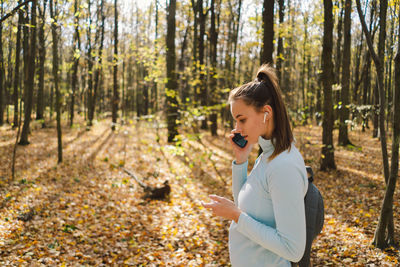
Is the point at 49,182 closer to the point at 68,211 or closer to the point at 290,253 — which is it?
the point at 68,211

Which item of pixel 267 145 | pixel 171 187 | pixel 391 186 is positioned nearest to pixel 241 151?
pixel 267 145

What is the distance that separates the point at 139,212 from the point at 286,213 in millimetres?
6828

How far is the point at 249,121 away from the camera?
154 centimetres

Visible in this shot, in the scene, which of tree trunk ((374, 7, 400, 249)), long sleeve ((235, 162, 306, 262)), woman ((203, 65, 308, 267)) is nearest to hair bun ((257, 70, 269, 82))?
woman ((203, 65, 308, 267))

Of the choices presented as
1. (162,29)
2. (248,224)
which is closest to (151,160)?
(248,224)

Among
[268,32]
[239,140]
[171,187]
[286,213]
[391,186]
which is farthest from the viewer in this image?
[171,187]

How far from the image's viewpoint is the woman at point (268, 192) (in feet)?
4.28

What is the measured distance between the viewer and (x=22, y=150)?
12586mm

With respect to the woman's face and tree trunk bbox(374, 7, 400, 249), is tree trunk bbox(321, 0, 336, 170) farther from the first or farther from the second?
the woman's face

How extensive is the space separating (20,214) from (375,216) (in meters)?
8.25

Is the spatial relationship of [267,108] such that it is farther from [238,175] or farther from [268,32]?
[268,32]

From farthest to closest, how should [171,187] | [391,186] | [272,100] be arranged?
[171,187], [391,186], [272,100]

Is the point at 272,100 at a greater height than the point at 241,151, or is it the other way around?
the point at 272,100

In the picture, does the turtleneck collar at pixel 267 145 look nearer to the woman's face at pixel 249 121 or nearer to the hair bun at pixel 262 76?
the woman's face at pixel 249 121
